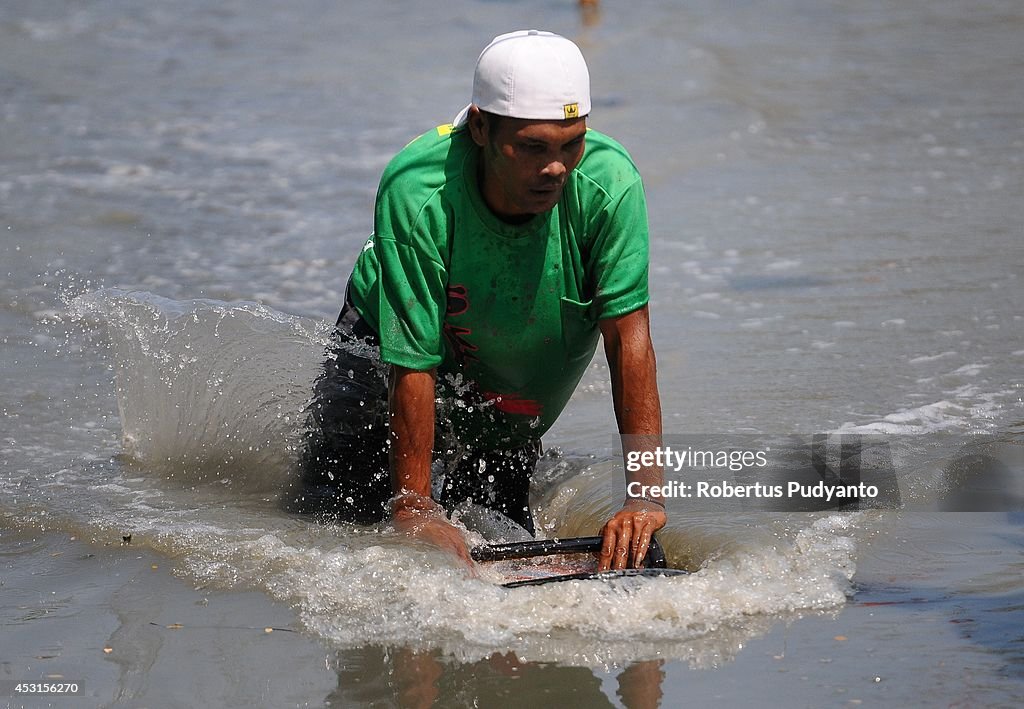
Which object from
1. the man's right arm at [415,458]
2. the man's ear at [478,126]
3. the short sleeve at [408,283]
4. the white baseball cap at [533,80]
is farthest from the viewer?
the man's right arm at [415,458]

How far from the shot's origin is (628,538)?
3668 mm

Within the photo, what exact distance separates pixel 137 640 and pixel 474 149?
155cm

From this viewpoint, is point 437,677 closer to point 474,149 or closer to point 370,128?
point 474,149

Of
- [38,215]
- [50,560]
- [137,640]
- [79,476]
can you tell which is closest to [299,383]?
[79,476]

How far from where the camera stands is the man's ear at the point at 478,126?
3.47 metres

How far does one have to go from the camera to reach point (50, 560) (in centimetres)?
423

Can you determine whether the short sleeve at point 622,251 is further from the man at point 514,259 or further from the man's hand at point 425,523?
the man's hand at point 425,523

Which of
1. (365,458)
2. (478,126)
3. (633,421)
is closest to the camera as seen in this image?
(478,126)

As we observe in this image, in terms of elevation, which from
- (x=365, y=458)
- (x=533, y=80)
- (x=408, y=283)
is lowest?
(x=365, y=458)

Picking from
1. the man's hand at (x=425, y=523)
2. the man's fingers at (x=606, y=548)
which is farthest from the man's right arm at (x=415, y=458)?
the man's fingers at (x=606, y=548)

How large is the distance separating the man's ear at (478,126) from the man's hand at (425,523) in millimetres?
1002

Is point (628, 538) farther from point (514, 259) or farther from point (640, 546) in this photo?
point (514, 259)

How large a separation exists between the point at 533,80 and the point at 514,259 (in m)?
0.55

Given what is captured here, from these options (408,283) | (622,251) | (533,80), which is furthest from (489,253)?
(533,80)
